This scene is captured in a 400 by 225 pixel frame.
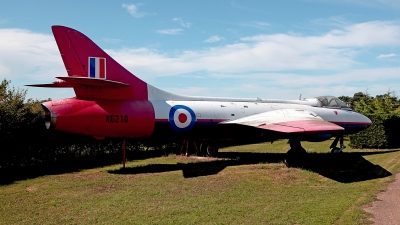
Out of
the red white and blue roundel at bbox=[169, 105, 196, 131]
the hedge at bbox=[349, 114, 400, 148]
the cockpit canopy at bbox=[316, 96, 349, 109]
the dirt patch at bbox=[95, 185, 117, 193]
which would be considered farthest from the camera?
the hedge at bbox=[349, 114, 400, 148]

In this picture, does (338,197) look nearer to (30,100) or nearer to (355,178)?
(355,178)

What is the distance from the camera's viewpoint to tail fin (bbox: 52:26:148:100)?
13.5m

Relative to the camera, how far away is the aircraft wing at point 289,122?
47.1ft

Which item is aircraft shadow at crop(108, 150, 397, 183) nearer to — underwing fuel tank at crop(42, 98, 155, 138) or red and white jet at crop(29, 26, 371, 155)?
red and white jet at crop(29, 26, 371, 155)

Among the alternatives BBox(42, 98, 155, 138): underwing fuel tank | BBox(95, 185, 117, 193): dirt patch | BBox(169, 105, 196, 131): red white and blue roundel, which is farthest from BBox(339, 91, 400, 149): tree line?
BBox(95, 185, 117, 193): dirt patch

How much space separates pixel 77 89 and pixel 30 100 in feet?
14.1

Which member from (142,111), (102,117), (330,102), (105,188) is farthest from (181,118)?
(330,102)

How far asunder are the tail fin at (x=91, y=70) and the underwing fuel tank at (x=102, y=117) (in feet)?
1.37

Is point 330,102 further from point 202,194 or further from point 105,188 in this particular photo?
point 105,188

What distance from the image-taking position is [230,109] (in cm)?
1803

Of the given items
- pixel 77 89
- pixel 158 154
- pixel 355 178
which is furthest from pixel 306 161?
pixel 77 89

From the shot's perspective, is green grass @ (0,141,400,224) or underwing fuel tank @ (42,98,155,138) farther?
underwing fuel tank @ (42,98,155,138)

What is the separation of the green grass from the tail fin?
11.6 ft

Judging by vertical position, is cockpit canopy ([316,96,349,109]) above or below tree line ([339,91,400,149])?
above
